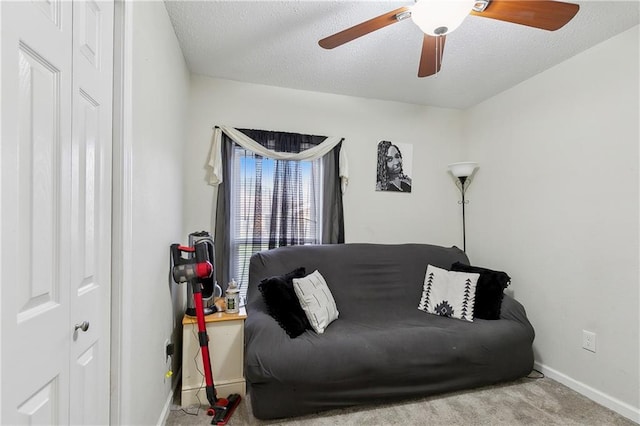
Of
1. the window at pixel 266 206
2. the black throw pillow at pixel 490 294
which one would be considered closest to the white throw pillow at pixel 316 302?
the window at pixel 266 206

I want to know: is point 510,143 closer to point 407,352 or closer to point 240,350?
point 407,352

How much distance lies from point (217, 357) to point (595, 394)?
264cm

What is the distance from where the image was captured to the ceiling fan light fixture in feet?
4.14

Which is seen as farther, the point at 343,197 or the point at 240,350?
the point at 343,197

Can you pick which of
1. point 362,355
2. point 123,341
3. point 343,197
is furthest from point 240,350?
point 343,197

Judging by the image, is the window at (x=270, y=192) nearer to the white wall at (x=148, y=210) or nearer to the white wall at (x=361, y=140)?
the white wall at (x=361, y=140)

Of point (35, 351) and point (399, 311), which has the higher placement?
point (35, 351)

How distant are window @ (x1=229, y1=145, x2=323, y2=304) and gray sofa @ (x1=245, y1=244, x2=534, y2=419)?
34 centimetres

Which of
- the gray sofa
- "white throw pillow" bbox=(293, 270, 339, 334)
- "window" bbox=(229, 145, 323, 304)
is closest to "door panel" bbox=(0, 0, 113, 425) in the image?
the gray sofa

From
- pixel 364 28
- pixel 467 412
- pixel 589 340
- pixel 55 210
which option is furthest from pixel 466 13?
pixel 589 340

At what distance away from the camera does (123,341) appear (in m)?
1.19

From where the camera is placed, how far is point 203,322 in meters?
1.85

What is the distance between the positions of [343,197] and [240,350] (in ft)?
5.58

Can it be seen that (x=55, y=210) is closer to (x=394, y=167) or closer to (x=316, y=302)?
(x=316, y=302)
